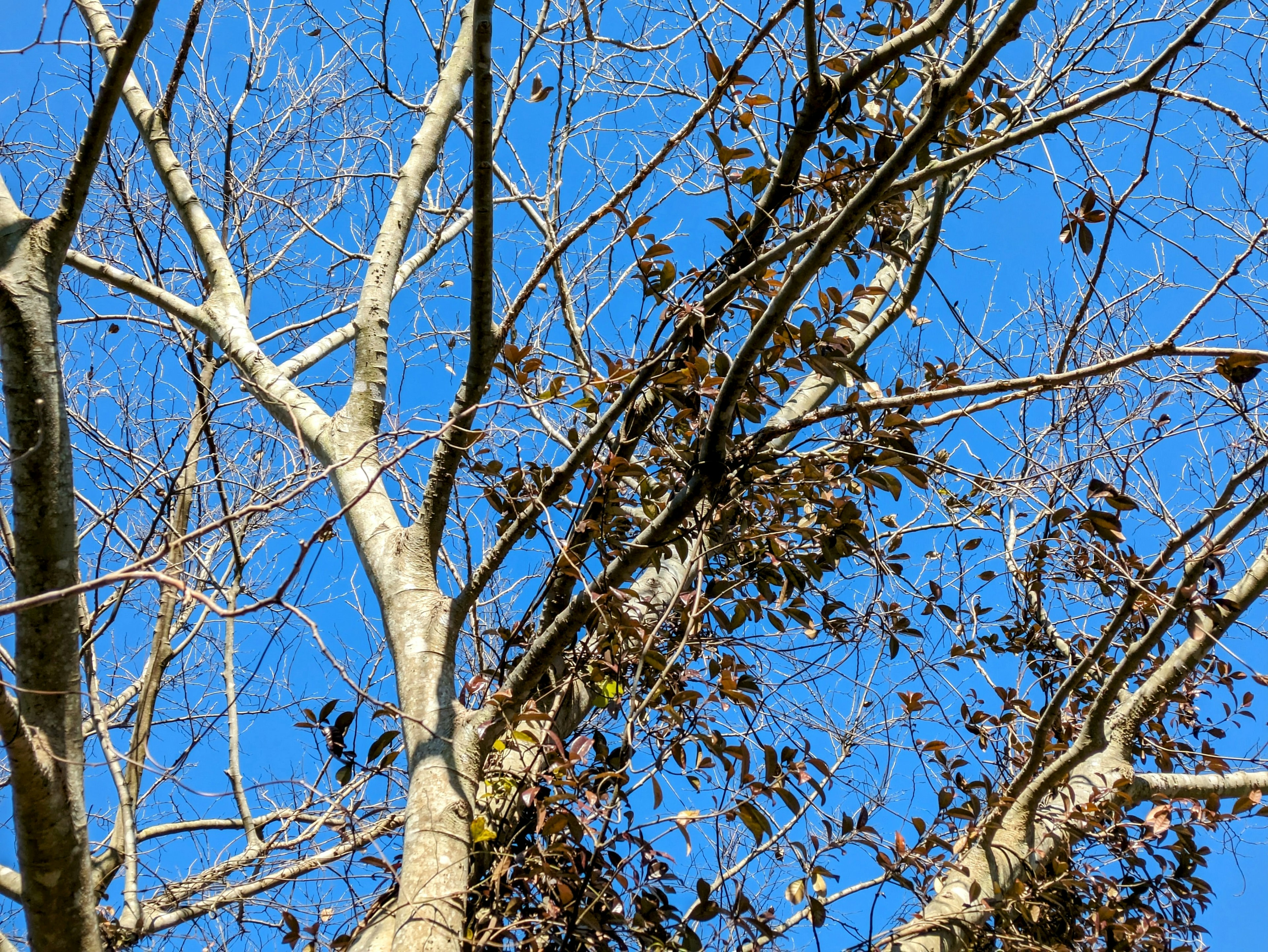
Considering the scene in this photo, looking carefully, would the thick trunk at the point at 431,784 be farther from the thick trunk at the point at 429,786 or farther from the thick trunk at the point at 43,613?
the thick trunk at the point at 43,613

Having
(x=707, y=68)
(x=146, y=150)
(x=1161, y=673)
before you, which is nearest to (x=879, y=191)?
(x=707, y=68)

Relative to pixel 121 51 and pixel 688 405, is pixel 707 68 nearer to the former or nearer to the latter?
pixel 688 405

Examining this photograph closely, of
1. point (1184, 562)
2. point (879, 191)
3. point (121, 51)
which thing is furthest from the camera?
point (1184, 562)

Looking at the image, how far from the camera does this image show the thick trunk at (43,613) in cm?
198

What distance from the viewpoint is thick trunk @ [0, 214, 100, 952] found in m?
1.98

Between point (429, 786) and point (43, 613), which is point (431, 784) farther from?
point (43, 613)

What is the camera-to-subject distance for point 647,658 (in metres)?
2.44

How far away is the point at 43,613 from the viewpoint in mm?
1960

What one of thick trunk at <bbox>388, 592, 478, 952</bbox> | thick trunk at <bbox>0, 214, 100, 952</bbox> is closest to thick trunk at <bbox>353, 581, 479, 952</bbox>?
thick trunk at <bbox>388, 592, 478, 952</bbox>

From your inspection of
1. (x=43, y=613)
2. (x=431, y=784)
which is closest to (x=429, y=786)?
(x=431, y=784)

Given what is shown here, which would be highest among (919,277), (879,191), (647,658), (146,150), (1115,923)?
(146,150)

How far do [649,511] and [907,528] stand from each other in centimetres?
141

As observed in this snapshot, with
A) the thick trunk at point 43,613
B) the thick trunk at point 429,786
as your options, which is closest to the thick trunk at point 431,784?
the thick trunk at point 429,786

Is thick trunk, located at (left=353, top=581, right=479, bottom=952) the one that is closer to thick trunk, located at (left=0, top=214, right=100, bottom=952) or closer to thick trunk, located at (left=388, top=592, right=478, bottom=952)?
thick trunk, located at (left=388, top=592, right=478, bottom=952)
